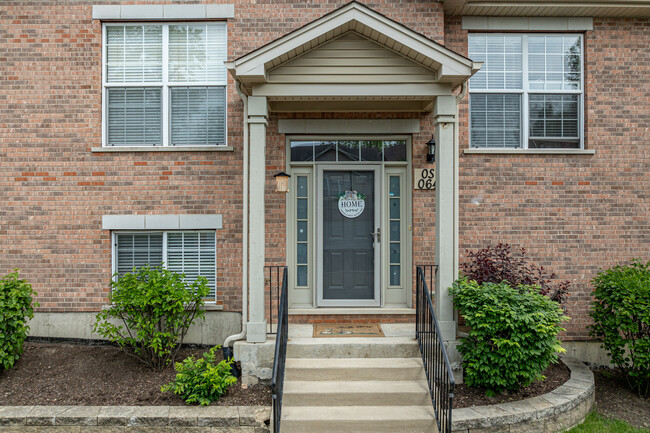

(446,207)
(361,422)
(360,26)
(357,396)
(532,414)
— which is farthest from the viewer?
(446,207)

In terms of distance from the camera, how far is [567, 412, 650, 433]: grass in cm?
492

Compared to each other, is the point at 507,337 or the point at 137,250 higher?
the point at 137,250

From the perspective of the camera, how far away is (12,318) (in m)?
5.38

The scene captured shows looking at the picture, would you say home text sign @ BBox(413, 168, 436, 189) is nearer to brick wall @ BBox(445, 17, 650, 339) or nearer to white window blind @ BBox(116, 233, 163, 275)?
brick wall @ BBox(445, 17, 650, 339)

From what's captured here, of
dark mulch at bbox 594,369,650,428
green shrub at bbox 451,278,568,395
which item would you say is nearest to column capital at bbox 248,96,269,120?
green shrub at bbox 451,278,568,395

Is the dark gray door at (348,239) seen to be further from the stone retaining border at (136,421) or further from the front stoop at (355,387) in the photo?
the stone retaining border at (136,421)

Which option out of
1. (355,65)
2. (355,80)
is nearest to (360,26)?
(355,65)

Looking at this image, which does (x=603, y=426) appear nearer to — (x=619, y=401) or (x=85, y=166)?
(x=619, y=401)

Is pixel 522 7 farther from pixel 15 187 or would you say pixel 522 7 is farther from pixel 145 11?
pixel 15 187

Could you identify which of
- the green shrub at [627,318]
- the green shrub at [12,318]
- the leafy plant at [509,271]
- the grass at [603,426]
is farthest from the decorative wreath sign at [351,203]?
the green shrub at [12,318]

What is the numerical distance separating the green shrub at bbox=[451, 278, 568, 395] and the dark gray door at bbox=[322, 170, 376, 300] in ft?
5.69

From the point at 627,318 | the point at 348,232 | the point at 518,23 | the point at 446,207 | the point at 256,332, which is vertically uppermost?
the point at 518,23

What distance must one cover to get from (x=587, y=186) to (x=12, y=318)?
760 cm

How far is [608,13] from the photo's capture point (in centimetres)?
662
